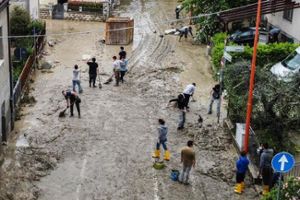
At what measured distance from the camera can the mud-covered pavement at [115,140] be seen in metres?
18.5

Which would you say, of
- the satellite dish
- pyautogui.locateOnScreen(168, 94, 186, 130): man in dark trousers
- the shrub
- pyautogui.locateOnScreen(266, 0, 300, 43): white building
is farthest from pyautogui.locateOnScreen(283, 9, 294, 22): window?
the shrub

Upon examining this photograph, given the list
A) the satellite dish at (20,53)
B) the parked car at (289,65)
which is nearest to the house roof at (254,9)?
the parked car at (289,65)

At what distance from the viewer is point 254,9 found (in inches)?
1329

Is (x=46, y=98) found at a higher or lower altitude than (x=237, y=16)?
lower

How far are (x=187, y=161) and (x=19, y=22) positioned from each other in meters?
19.0

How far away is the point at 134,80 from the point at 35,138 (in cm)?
849

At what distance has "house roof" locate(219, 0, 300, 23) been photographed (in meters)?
33.4

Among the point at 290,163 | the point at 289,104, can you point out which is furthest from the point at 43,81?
the point at 290,163

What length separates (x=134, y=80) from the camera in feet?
97.1

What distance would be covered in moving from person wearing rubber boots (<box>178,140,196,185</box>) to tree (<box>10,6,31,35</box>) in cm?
1844

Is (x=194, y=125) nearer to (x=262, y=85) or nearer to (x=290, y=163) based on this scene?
(x=262, y=85)

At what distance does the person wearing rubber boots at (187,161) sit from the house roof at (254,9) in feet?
52.9

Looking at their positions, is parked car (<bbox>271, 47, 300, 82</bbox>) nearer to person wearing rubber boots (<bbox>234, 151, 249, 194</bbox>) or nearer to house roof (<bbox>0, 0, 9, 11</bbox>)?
person wearing rubber boots (<bbox>234, 151, 249, 194</bbox>)

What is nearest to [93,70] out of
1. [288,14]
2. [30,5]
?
[30,5]
